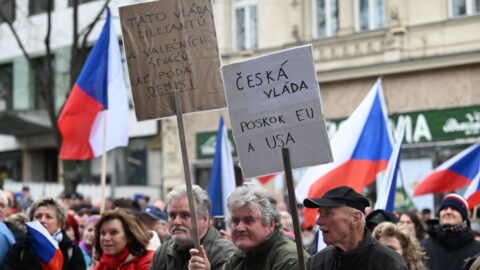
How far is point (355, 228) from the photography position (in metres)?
4.39

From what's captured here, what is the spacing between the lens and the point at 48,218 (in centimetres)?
694

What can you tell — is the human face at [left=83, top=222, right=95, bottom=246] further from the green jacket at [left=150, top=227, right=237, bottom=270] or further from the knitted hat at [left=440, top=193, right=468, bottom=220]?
the knitted hat at [left=440, top=193, right=468, bottom=220]

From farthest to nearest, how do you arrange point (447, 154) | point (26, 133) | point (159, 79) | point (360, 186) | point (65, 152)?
point (26, 133), point (447, 154), point (65, 152), point (360, 186), point (159, 79)

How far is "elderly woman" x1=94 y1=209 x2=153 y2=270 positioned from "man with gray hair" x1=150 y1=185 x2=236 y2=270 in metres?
0.46

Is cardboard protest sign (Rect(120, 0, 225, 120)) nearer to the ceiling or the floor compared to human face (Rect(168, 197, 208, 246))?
nearer to the ceiling

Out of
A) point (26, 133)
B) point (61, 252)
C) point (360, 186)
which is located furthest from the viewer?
point (26, 133)

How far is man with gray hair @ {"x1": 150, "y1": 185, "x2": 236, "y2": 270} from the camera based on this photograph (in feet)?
18.2

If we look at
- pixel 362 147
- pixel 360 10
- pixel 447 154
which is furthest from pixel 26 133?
pixel 362 147

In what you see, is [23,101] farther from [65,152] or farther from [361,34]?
[65,152]

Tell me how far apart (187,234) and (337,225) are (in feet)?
4.90

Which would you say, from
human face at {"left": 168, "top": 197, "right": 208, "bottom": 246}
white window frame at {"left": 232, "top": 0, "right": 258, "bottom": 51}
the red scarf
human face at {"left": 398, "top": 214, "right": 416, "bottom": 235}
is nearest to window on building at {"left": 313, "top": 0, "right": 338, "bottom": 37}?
white window frame at {"left": 232, "top": 0, "right": 258, "bottom": 51}

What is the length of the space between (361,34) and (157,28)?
14.0m

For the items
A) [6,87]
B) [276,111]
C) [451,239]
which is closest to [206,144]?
A: [6,87]

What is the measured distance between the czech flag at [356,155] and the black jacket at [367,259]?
333 cm
